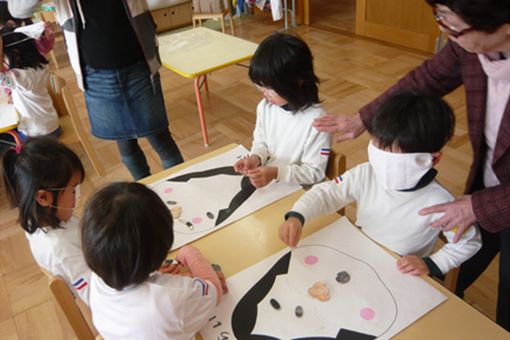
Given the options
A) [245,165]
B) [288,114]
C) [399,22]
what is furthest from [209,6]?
[245,165]

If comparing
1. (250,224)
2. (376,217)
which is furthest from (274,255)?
(376,217)

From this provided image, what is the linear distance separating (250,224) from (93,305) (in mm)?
408

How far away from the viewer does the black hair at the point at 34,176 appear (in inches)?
38.7

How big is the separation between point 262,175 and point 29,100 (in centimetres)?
159

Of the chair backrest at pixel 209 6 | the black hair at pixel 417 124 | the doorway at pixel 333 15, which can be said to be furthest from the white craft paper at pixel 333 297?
the chair backrest at pixel 209 6

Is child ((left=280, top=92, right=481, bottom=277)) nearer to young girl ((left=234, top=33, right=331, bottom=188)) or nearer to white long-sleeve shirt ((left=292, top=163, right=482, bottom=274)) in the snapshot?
white long-sleeve shirt ((left=292, top=163, right=482, bottom=274))

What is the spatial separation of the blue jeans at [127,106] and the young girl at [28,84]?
75cm

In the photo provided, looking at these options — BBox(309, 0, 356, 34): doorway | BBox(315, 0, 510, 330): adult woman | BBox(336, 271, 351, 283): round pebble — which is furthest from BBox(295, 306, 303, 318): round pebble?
BBox(309, 0, 356, 34): doorway

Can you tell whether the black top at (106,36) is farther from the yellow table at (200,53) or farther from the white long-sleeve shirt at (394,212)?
the yellow table at (200,53)

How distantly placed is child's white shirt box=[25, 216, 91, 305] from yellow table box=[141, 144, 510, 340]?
291 mm

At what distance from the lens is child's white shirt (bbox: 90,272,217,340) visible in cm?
72

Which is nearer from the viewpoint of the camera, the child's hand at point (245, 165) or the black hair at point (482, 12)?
the black hair at point (482, 12)

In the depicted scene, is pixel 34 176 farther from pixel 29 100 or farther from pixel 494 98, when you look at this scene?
pixel 29 100

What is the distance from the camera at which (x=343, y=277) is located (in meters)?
0.84
